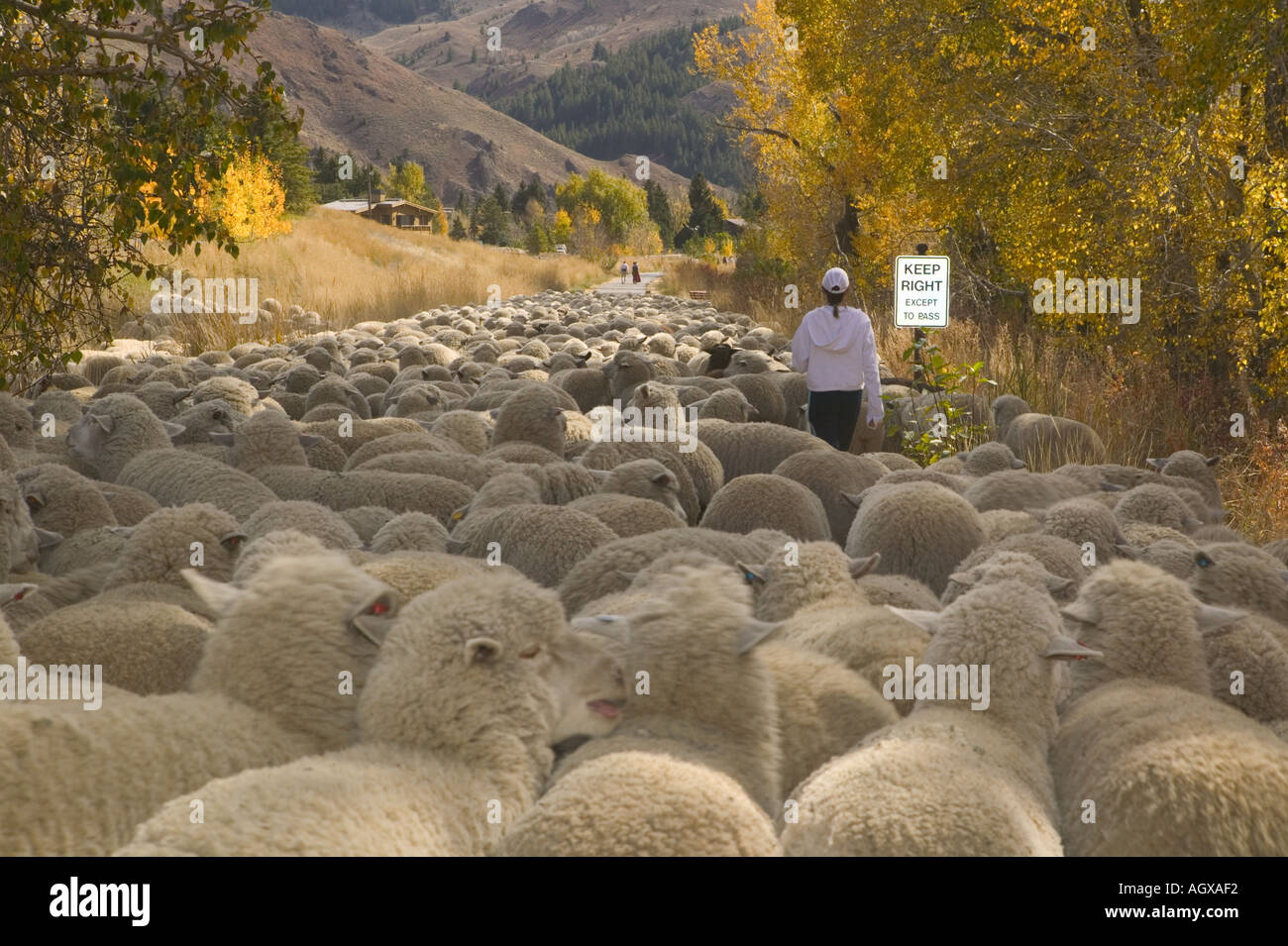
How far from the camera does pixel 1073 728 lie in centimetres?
332

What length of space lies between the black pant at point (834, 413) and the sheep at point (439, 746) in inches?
272

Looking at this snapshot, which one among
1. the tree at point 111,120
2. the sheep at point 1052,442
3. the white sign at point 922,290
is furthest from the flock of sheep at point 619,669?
the white sign at point 922,290

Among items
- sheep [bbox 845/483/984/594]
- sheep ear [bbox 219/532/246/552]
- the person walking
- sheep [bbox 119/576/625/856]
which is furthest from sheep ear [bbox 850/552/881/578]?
the person walking

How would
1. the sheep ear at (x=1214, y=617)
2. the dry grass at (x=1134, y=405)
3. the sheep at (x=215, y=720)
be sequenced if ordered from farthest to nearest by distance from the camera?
the dry grass at (x=1134, y=405) → the sheep ear at (x=1214, y=617) → the sheep at (x=215, y=720)

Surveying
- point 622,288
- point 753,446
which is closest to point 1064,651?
point 753,446

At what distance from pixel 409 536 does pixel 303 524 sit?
48 centimetres

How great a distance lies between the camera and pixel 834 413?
9578mm

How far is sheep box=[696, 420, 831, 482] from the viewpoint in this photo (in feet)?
26.4

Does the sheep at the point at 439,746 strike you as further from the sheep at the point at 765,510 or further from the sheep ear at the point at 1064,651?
the sheep at the point at 765,510

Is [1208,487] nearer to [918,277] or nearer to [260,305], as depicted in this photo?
[918,277]

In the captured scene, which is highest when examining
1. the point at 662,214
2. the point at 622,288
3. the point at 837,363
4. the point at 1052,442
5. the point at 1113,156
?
the point at 662,214

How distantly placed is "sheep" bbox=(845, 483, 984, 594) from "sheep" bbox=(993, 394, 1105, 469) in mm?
3509

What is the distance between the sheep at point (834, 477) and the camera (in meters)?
6.82

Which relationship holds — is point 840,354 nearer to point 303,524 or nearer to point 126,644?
point 303,524
